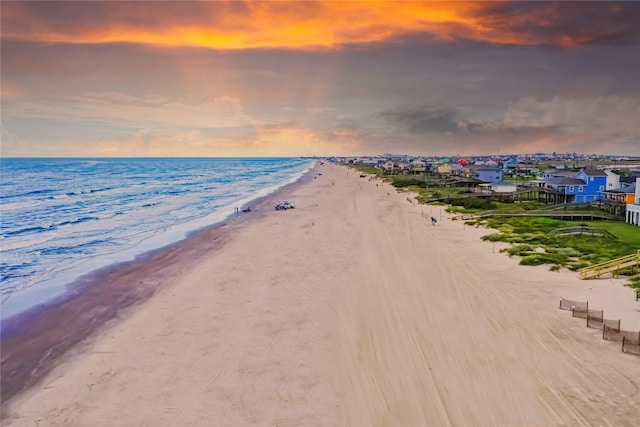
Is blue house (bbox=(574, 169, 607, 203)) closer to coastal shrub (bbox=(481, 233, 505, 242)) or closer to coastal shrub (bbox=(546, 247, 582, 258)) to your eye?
coastal shrub (bbox=(481, 233, 505, 242))

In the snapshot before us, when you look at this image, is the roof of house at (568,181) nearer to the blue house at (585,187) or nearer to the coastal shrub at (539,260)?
the blue house at (585,187)

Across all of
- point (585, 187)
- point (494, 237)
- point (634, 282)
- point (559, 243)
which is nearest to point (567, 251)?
point (559, 243)

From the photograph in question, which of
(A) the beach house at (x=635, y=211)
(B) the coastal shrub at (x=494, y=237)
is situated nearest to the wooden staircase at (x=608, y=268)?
(B) the coastal shrub at (x=494, y=237)

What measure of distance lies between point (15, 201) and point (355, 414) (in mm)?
78137

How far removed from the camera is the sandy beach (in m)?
12.0

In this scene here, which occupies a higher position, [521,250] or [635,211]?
[635,211]

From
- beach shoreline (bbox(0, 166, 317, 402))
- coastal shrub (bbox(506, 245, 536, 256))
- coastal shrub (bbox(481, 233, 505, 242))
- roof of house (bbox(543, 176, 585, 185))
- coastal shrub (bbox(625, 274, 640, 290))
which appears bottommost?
beach shoreline (bbox(0, 166, 317, 402))

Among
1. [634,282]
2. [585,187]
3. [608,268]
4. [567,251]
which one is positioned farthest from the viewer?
[585,187]

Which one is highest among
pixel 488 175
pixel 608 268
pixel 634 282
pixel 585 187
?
pixel 488 175

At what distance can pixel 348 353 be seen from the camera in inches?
607

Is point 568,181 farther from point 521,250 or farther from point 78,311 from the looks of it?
point 78,311

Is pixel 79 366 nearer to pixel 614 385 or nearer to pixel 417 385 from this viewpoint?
pixel 417 385

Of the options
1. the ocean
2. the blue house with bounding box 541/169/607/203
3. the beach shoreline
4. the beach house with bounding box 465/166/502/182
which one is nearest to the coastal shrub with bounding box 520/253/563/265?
the beach shoreline

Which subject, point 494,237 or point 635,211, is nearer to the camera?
point 494,237
